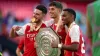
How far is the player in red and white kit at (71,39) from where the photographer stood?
8.17 meters

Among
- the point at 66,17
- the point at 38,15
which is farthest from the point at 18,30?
the point at 66,17

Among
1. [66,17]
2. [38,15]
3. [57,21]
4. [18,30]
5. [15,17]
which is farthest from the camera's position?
[15,17]

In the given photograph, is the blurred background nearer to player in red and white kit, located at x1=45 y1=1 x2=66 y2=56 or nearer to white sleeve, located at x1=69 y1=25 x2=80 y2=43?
player in red and white kit, located at x1=45 y1=1 x2=66 y2=56

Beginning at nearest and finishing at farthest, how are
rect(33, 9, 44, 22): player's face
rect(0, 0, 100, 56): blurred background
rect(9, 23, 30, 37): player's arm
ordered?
rect(33, 9, 44, 22): player's face, rect(9, 23, 30, 37): player's arm, rect(0, 0, 100, 56): blurred background

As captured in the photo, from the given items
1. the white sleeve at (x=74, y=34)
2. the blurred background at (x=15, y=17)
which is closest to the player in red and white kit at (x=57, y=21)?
the white sleeve at (x=74, y=34)

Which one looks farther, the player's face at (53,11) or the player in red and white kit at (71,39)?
the player's face at (53,11)

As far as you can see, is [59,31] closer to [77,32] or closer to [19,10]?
[77,32]

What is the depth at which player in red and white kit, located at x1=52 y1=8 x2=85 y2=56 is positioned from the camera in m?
8.17

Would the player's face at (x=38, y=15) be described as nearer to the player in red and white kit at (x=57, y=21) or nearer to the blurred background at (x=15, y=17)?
the player in red and white kit at (x=57, y=21)

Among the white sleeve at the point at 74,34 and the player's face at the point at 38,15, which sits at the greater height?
the player's face at the point at 38,15

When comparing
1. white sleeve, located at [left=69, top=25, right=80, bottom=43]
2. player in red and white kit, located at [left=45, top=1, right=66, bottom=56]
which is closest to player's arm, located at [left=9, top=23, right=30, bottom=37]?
player in red and white kit, located at [left=45, top=1, right=66, bottom=56]

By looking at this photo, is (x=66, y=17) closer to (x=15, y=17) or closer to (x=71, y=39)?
(x=71, y=39)

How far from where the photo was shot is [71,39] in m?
8.25

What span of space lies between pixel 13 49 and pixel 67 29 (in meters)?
11.0
